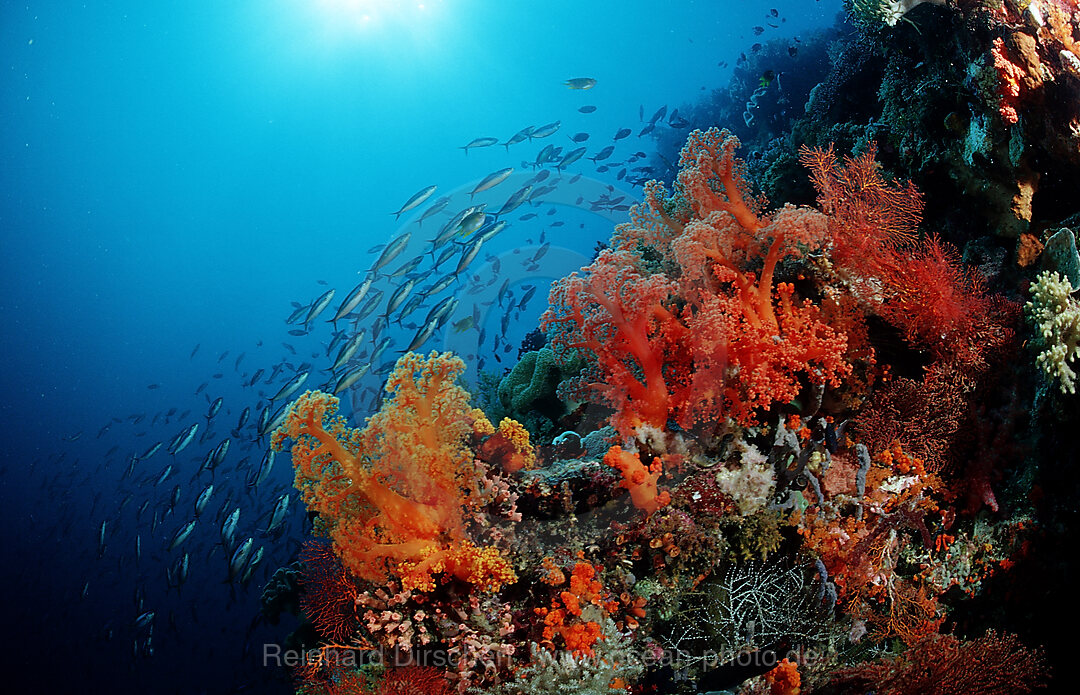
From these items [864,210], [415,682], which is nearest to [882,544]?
[864,210]

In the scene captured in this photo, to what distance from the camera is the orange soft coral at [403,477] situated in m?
3.04

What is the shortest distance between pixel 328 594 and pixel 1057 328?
4.92m

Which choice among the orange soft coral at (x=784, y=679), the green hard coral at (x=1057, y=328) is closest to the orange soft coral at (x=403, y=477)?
the orange soft coral at (x=784, y=679)

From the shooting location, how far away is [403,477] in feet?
10.3

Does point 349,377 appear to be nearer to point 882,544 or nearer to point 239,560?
point 239,560

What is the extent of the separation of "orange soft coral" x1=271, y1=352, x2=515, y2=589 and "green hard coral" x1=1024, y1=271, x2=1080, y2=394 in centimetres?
349

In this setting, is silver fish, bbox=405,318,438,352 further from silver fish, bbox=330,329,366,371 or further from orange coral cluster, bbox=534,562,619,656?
orange coral cluster, bbox=534,562,619,656

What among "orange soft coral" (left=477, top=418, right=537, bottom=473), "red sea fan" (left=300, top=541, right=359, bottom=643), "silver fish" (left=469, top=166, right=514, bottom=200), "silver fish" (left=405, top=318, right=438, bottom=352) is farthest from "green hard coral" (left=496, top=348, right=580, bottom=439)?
"silver fish" (left=469, top=166, right=514, bottom=200)

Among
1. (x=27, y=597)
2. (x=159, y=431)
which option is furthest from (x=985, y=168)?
(x=159, y=431)

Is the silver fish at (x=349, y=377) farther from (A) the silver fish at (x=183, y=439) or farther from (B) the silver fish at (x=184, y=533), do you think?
(A) the silver fish at (x=183, y=439)

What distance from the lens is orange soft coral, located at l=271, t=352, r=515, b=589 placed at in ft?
9.96

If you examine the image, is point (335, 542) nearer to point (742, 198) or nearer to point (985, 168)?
point (742, 198)

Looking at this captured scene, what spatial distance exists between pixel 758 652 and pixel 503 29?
83.5 meters

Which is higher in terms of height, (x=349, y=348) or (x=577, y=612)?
(x=349, y=348)
